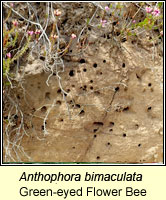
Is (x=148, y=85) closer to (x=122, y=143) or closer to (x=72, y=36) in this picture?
(x=122, y=143)

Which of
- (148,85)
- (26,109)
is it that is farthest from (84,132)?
(148,85)

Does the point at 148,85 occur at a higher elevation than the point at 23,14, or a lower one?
lower

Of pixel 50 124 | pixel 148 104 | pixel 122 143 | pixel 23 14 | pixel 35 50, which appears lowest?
pixel 122 143

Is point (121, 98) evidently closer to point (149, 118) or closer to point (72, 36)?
point (149, 118)

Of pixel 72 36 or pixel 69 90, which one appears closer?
pixel 72 36

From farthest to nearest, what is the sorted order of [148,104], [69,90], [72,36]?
[148,104] → [69,90] → [72,36]

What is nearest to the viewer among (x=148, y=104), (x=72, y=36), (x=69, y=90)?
(x=72, y=36)
